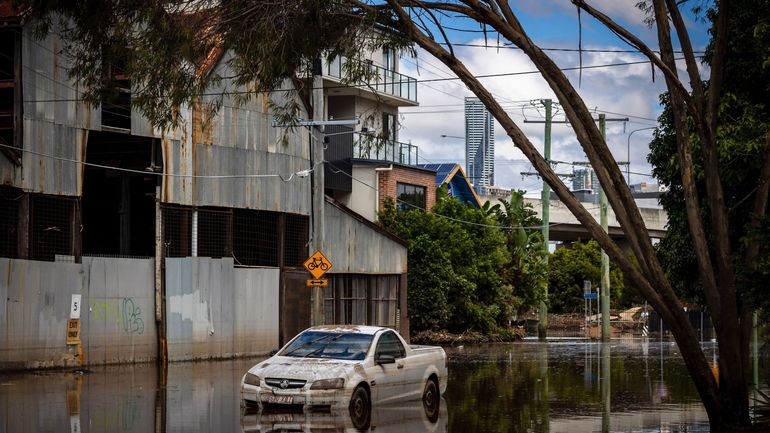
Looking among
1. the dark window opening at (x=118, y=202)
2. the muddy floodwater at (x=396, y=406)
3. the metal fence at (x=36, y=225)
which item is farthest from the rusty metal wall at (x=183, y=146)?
the muddy floodwater at (x=396, y=406)

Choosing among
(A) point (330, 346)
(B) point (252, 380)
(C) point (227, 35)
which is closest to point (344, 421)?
(B) point (252, 380)

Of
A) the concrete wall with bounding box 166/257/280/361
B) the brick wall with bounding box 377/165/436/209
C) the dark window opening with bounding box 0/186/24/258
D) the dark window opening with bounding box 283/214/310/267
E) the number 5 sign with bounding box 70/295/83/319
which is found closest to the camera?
the dark window opening with bounding box 0/186/24/258

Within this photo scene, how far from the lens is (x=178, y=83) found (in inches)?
714

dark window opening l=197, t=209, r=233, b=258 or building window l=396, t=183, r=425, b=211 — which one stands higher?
building window l=396, t=183, r=425, b=211

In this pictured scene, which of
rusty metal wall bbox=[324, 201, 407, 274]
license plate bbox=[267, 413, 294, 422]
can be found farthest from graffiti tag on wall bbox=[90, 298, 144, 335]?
license plate bbox=[267, 413, 294, 422]

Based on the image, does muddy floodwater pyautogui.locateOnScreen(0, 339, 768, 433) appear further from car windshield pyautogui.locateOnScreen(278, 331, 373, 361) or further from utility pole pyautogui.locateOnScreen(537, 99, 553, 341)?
utility pole pyautogui.locateOnScreen(537, 99, 553, 341)

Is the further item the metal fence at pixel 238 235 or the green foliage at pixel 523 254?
the green foliage at pixel 523 254

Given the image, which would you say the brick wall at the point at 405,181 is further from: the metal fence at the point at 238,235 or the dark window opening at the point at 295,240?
the metal fence at the point at 238,235

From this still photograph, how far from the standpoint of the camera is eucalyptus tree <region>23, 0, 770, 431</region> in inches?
645

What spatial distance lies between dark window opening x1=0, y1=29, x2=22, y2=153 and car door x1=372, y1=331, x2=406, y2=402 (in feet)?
43.2

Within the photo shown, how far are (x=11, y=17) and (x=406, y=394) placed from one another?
51.0 feet

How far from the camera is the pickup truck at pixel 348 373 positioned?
57.3 feet

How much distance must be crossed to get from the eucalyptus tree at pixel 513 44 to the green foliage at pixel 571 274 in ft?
211

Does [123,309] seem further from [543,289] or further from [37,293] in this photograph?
[543,289]
